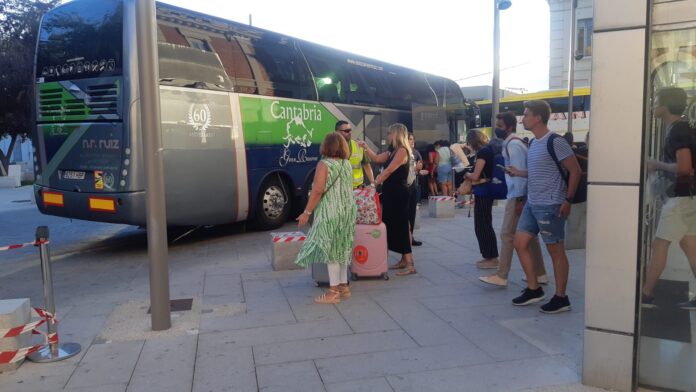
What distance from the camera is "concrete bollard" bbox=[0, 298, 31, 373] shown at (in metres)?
4.00

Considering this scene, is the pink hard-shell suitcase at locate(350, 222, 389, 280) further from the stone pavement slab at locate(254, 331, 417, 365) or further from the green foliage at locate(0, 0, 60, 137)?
the green foliage at locate(0, 0, 60, 137)

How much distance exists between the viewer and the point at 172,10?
345 inches

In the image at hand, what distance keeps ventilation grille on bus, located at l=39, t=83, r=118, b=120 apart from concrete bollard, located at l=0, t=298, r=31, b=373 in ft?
13.5

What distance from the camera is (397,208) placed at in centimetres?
665

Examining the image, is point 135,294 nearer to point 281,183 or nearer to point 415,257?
point 415,257

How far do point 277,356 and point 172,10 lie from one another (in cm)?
646

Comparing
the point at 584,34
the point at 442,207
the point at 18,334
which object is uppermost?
the point at 584,34

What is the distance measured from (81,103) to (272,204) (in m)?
3.65

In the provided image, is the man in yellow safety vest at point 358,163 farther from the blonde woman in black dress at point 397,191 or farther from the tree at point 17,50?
the tree at point 17,50

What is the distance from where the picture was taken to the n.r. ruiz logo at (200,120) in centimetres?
845

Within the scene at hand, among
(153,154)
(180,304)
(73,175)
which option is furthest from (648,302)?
(73,175)

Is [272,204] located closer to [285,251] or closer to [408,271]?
[285,251]

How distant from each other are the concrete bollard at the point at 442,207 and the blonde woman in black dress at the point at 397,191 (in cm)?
537

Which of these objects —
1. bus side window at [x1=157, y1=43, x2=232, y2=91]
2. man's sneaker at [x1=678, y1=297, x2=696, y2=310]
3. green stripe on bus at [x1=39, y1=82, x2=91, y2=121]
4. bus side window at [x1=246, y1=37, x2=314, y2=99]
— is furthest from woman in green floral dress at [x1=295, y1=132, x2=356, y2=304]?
bus side window at [x1=246, y1=37, x2=314, y2=99]
